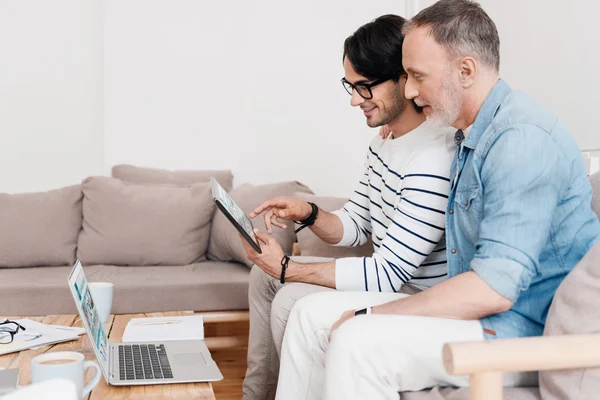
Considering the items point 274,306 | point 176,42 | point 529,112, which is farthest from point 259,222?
point 529,112

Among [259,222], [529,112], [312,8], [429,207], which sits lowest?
[259,222]

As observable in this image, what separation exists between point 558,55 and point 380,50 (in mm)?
901

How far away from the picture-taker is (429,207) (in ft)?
5.85

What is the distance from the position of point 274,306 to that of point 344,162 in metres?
2.24

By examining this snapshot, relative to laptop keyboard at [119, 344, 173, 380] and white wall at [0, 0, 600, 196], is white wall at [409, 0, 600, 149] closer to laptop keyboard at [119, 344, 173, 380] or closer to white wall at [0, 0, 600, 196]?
white wall at [0, 0, 600, 196]

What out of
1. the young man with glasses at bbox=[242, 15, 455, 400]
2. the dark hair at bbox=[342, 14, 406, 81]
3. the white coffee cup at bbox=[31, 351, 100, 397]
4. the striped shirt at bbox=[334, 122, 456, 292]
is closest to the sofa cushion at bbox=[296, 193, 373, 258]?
the young man with glasses at bbox=[242, 15, 455, 400]

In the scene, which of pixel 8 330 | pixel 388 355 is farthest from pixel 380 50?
pixel 8 330

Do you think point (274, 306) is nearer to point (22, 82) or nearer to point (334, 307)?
point (334, 307)

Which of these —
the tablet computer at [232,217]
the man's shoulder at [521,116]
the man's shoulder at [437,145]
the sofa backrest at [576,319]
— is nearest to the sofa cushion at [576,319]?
the sofa backrest at [576,319]

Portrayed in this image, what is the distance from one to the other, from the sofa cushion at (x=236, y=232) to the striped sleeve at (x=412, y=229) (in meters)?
1.27

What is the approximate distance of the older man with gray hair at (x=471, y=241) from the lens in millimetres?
1383

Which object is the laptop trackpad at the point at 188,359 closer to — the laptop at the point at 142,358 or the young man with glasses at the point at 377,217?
the laptop at the point at 142,358

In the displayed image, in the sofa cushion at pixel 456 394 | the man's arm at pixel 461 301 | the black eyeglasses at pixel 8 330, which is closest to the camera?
the sofa cushion at pixel 456 394

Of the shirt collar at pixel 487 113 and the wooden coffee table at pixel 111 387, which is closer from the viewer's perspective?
the wooden coffee table at pixel 111 387
